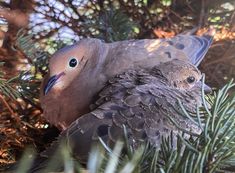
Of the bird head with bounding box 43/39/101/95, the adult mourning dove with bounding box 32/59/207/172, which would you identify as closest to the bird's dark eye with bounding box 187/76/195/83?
the adult mourning dove with bounding box 32/59/207/172

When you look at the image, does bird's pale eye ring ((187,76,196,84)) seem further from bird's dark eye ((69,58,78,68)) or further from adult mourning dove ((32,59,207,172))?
bird's dark eye ((69,58,78,68))

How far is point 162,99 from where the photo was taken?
0.57 metres

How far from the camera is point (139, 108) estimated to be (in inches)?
22.0

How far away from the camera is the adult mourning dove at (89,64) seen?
2.06 ft

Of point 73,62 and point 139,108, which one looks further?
point 73,62

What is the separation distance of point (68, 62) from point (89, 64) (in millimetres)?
58

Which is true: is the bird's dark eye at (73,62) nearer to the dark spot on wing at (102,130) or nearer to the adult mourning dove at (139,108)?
the adult mourning dove at (139,108)

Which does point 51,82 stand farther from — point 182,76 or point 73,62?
point 182,76

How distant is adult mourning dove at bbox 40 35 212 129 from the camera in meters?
0.63

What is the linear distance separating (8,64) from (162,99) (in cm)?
22

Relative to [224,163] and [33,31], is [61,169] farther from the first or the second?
[33,31]

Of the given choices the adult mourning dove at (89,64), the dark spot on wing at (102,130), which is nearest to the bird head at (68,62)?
the adult mourning dove at (89,64)

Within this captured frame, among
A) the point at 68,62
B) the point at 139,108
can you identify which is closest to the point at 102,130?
the point at 139,108

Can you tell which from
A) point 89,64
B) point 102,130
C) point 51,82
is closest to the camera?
point 102,130
